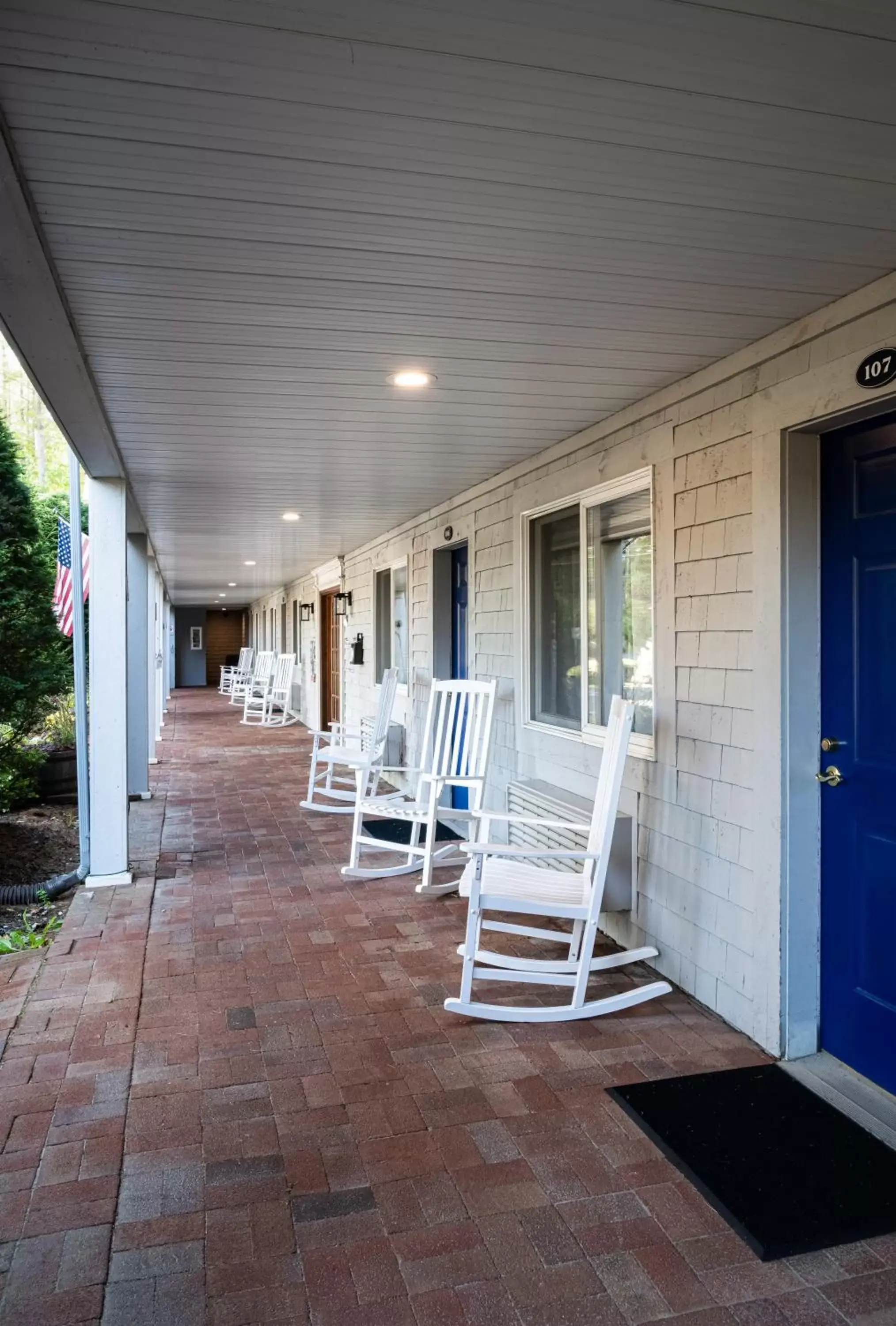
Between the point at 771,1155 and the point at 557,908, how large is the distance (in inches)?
37.6

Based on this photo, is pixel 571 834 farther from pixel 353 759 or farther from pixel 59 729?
pixel 59 729

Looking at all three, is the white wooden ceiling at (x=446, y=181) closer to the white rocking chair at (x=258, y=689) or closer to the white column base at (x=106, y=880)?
the white column base at (x=106, y=880)

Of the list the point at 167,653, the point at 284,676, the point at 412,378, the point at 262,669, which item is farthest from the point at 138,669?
the point at 167,653

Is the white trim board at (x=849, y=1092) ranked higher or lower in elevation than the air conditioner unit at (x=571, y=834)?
lower

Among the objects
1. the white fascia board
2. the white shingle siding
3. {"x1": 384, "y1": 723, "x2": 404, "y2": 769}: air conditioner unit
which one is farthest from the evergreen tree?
the white shingle siding

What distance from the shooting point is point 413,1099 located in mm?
2418

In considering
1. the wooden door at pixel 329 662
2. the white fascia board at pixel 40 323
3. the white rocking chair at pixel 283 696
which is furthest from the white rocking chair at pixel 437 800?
the white rocking chair at pixel 283 696

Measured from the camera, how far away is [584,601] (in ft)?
13.1

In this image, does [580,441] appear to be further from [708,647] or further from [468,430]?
[708,647]

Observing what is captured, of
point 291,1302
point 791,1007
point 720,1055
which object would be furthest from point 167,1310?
point 791,1007

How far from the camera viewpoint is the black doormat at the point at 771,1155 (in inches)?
74.6

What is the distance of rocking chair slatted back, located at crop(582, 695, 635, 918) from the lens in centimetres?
298

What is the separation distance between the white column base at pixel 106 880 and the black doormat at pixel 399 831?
1537 millimetres

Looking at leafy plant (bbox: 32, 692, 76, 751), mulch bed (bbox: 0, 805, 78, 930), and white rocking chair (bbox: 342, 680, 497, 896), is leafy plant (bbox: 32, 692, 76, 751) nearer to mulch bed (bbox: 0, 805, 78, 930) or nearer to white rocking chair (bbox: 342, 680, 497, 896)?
mulch bed (bbox: 0, 805, 78, 930)
